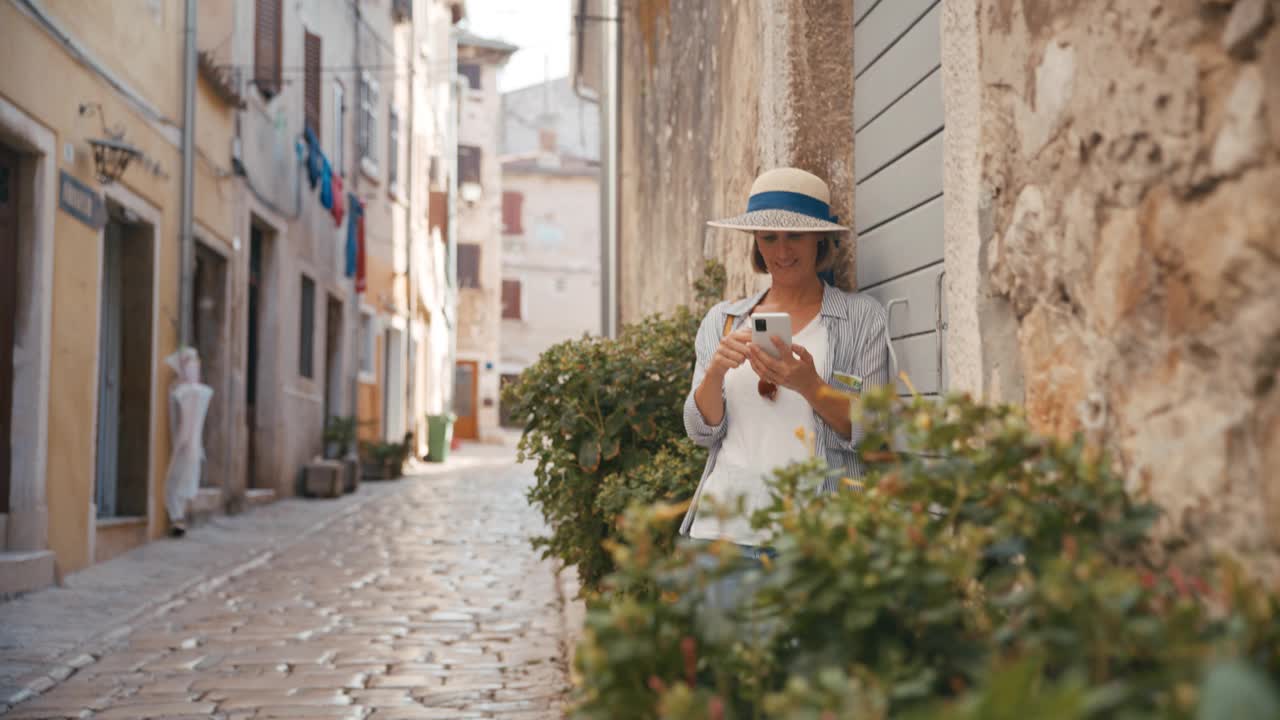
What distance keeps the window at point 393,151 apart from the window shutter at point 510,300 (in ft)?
57.1

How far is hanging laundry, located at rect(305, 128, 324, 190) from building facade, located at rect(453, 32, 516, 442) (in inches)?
742

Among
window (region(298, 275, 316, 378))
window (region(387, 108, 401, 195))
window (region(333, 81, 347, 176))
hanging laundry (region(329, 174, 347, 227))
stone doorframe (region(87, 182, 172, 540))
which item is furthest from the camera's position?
window (region(387, 108, 401, 195))

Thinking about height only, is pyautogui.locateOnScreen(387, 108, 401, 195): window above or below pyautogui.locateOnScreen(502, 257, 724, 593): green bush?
above

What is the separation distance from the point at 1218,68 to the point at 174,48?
1031 centimetres

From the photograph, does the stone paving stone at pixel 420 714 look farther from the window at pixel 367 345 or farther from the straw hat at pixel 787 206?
the window at pixel 367 345

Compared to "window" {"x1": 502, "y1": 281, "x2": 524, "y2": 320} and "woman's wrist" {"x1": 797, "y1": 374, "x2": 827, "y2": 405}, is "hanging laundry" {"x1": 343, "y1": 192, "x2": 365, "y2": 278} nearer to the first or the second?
"woman's wrist" {"x1": 797, "y1": 374, "x2": 827, "y2": 405}

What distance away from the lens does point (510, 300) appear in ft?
133

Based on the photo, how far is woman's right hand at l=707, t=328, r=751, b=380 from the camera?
3.11m

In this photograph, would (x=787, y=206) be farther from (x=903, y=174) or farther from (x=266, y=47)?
(x=266, y=47)

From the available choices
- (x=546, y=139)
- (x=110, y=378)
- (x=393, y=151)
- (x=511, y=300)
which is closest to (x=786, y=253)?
(x=110, y=378)

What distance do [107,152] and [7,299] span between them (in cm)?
150

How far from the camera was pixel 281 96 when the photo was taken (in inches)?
588

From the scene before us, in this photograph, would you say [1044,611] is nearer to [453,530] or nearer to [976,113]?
[976,113]

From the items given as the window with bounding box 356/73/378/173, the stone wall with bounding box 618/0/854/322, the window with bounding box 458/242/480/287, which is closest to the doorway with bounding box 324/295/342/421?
the window with bounding box 356/73/378/173
